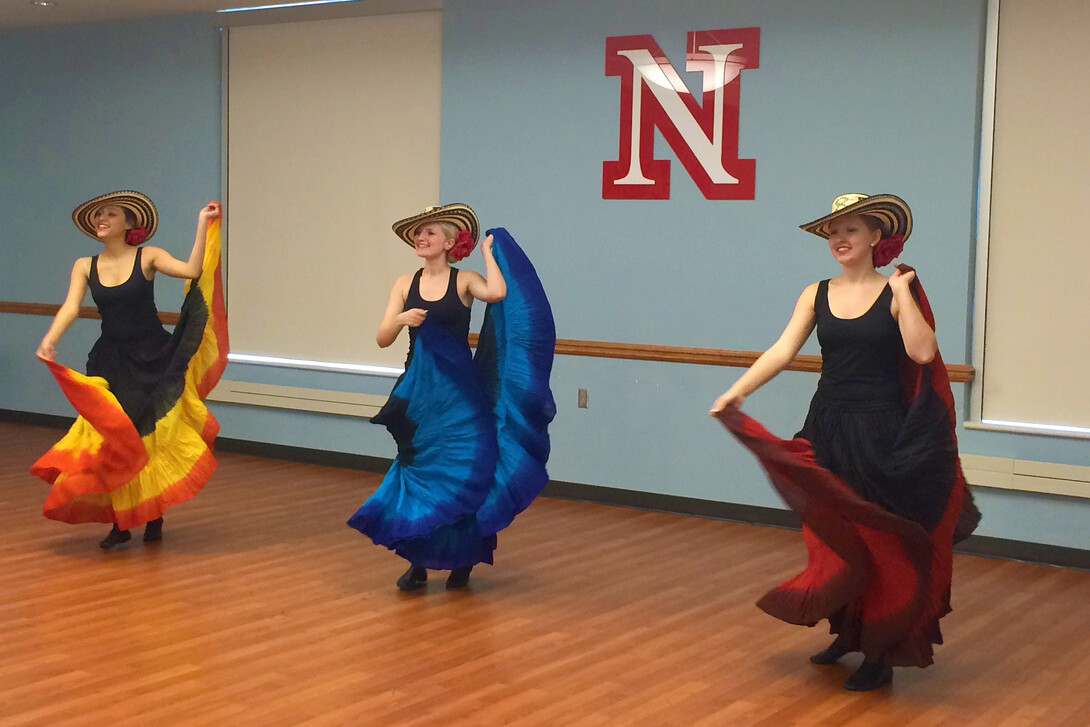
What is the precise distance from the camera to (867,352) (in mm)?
3838

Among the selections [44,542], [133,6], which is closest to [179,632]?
[44,542]

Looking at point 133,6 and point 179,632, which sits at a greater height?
point 133,6

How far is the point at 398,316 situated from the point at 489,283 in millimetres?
379

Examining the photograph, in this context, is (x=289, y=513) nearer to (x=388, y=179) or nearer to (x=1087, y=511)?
(x=388, y=179)

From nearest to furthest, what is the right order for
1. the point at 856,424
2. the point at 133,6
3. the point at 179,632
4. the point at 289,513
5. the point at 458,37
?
the point at 856,424 → the point at 179,632 → the point at 289,513 → the point at 458,37 → the point at 133,6

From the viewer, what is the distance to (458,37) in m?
7.20

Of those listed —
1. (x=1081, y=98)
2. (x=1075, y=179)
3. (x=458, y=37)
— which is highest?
Answer: (x=458, y=37)

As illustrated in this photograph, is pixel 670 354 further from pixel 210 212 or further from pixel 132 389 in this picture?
pixel 132 389

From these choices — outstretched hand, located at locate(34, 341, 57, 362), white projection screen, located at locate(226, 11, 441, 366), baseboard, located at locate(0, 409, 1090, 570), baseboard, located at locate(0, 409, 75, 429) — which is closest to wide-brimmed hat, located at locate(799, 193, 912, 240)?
baseboard, located at locate(0, 409, 1090, 570)

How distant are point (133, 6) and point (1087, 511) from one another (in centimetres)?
652

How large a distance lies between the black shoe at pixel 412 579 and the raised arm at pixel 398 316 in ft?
2.97

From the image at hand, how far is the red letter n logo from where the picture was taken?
20.8ft

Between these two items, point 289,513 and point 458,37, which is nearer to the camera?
point 289,513

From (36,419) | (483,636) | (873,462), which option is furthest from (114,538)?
(36,419)
